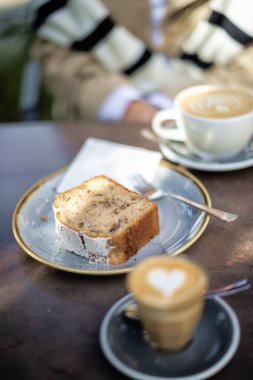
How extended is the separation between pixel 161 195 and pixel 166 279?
0.35 m

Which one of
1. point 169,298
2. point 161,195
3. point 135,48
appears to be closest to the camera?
point 169,298

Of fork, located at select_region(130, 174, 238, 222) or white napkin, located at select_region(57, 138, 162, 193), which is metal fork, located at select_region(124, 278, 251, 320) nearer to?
fork, located at select_region(130, 174, 238, 222)

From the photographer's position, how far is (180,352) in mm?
632

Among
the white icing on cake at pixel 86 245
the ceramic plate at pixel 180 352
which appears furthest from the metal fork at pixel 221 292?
the white icing on cake at pixel 86 245

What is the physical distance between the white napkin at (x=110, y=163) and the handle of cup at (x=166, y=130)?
0.05 metres

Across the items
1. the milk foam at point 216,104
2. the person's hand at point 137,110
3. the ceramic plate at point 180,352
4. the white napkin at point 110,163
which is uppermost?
the milk foam at point 216,104

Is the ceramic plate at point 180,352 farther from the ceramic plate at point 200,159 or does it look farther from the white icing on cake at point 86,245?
the ceramic plate at point 200,159

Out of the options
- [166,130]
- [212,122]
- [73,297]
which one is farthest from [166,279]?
[166,130]

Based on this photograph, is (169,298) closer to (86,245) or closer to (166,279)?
(166,279)

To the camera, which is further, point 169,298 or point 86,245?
point 86,245

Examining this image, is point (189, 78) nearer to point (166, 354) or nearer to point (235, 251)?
point (235, 251)

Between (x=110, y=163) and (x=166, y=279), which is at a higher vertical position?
(x=166, y=279)

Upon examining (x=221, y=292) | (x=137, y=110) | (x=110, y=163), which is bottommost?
(x=137, y=110)

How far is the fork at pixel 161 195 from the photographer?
2.85ft
